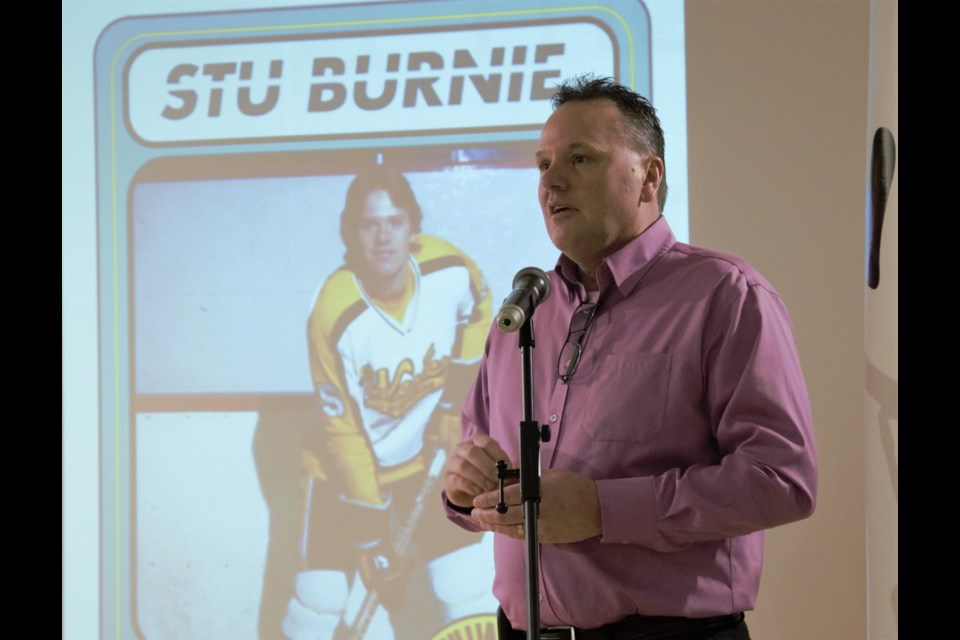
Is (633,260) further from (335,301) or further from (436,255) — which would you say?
(335,301)

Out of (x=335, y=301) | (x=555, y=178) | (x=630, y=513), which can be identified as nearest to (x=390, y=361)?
(x=335, y=301)

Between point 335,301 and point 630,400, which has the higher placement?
point 335,301

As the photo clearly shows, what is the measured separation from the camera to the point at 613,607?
5.47 feet

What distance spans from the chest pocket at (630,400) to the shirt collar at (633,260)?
168 millimetres

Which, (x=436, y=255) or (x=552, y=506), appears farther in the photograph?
(x=436, y=255)

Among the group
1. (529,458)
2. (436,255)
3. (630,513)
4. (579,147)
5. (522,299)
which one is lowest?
(630,513)

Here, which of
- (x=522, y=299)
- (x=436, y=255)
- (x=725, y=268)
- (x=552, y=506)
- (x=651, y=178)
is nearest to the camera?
(x=522, y=299)

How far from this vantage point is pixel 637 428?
1.73 metres

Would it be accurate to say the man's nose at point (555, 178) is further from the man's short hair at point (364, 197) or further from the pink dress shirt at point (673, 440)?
the man's short hair at point (364, 197)

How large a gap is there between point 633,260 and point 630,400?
0.30m

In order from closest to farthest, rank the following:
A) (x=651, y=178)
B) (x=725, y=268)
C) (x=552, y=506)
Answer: (x=552, y=506) → (x=725, y=268) → (x=651, y=178)
